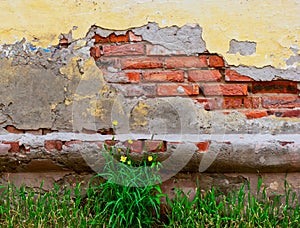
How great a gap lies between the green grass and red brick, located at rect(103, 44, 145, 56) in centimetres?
76

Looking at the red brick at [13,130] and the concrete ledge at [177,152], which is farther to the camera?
the red brick at [13,130]

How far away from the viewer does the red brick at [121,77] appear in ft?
8.61

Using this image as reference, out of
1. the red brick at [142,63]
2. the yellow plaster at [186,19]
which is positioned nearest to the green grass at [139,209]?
the red brick at [142,63]

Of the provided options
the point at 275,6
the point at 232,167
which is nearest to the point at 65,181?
the point at 232,167

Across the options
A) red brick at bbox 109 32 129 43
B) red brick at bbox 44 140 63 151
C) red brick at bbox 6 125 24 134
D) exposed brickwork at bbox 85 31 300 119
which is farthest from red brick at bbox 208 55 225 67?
red brick at bbox 6 125 24 134

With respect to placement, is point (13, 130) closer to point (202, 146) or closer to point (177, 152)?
point (177, 152)

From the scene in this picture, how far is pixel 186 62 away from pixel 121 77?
394mm

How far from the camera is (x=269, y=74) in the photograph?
258cm

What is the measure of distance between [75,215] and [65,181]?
0.31m

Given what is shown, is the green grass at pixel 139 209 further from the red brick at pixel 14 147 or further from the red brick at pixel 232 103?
the red brick at pixel 232 103

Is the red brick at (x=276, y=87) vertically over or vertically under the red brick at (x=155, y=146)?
over

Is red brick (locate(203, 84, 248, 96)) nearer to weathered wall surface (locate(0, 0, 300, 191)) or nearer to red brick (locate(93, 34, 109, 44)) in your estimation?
weathered wall surface (locate(0, 0, 300, 191))

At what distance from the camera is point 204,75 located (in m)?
2.62

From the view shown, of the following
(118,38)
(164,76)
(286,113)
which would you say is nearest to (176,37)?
(164,76)
